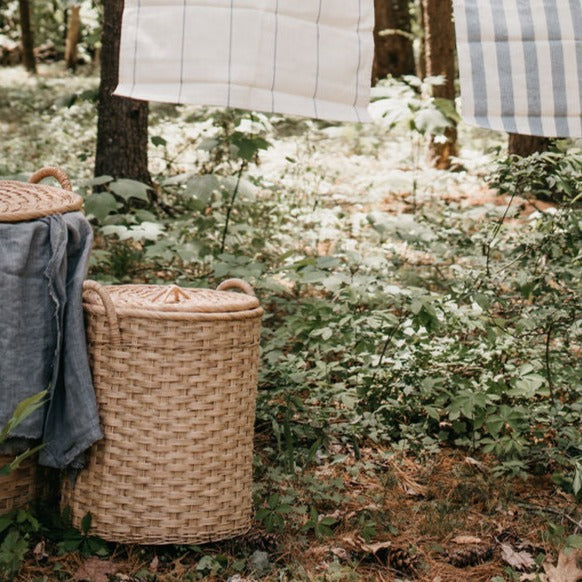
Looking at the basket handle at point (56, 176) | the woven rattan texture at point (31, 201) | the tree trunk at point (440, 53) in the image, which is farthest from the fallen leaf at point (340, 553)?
the tree trunk at point (440, 53)

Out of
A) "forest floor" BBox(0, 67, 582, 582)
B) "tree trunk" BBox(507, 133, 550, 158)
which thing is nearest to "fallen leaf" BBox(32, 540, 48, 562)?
"forest floor" BBox(0, 67, 582, 582)

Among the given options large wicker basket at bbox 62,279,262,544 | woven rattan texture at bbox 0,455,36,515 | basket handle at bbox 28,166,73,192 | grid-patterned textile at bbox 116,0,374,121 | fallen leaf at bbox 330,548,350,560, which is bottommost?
fallen leaf at bbox 330,548,350,560

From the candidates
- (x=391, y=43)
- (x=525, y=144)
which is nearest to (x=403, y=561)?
(x=525, y=144)

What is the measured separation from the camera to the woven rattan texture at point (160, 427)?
2.38m

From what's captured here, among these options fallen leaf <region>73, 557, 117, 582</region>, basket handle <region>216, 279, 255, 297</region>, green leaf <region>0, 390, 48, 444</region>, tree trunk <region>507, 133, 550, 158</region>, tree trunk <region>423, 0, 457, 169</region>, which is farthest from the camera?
tree trunk <region>423, 0, 457, 169</region>

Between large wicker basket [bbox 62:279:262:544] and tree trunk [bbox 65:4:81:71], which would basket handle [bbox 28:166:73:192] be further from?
tree trunk [bbox 65:4:81:71]

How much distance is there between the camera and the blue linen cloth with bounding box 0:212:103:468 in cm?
232

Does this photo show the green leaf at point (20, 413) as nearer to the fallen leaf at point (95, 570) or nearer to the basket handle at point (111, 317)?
the basket handle at point (111, 317)

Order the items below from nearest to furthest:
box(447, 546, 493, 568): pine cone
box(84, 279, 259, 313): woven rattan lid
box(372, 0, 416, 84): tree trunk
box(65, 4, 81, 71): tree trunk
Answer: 1. box(84, 279, 259, 313): woven rattan lid
2. box(447, 546, 493, 568): pine cone
3. box(372, 0, 416, 84): tree trunk
4. box(65, 4, 81, 71): tree trunk

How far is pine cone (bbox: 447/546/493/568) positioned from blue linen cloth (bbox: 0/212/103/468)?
1.11 m

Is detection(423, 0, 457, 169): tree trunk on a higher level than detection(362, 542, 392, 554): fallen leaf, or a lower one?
higher

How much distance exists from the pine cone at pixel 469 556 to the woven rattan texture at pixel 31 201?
5.10 feet

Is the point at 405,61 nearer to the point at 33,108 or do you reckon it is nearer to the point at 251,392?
the point at 33,108

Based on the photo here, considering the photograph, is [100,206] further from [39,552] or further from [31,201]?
[39,552]
